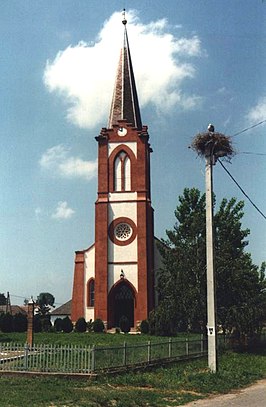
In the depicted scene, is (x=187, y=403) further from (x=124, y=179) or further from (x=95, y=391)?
(x=124, y=179)

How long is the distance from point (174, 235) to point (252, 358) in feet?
39.3

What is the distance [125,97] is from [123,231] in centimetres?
1214

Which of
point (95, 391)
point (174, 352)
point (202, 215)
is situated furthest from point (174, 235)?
point (95, 391)

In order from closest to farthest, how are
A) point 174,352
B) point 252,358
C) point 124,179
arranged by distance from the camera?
point 174,352 < point 252,358 < point 124,179

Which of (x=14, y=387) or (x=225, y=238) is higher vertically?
(x=225, y=238)

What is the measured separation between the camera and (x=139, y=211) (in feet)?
142

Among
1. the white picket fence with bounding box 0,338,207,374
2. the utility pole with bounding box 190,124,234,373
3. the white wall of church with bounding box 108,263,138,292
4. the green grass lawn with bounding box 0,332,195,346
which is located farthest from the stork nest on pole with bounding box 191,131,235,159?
the white wall of church with bounding box 108,263,138,292

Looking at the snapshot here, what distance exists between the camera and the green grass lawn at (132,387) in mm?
12078

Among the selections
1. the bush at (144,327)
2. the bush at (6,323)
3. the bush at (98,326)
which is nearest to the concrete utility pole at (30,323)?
the bush at (6,323)

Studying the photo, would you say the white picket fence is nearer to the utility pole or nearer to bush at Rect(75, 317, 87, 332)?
the utility pole

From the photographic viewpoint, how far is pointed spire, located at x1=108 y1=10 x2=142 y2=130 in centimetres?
4672

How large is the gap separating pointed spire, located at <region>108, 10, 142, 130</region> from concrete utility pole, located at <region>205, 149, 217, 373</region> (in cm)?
2726

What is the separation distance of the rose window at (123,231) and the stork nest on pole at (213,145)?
79.8 feet

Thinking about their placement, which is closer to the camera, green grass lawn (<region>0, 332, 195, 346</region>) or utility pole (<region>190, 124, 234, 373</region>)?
utility pole (<region>190, 124, 234, 373</region>)
